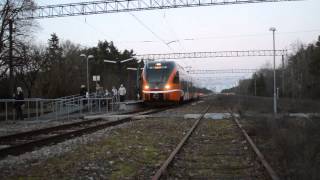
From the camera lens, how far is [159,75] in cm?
3803

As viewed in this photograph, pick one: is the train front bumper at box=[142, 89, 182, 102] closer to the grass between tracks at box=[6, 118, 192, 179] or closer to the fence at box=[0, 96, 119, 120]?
the fence at box=[0, 96, 119, 120]

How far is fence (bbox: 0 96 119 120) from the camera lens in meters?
27.1

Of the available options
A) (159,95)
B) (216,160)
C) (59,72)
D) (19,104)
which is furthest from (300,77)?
(216,160)

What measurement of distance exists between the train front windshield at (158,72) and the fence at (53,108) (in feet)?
10.9

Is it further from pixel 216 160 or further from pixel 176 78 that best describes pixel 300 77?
pixel 216 160

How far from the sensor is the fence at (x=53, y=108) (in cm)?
2706

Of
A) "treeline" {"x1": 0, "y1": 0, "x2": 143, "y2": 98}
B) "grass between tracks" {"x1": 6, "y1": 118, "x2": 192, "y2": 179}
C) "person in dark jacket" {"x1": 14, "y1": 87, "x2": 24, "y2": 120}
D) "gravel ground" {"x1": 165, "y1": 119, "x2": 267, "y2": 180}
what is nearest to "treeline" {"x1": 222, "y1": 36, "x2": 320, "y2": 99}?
"treeline" {"x1": 0, "y1": 0, "x2": 143, "y2": 98}

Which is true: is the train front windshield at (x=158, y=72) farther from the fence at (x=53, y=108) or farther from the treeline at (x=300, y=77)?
the treeline at (x=300, y=77)

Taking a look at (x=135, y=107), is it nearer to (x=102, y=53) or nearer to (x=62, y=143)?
(x=62, y=143)

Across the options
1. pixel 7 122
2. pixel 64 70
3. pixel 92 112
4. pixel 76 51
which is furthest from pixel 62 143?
pixel 76 51

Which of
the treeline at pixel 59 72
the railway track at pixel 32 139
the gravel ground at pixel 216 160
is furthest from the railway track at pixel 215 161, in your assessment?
the treeline at pixel 59 72

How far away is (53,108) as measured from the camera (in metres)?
29.8

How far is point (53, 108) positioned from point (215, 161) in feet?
65.6

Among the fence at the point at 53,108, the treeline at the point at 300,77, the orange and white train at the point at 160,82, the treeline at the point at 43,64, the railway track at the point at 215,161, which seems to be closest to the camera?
the railway track at the point at 215,161
